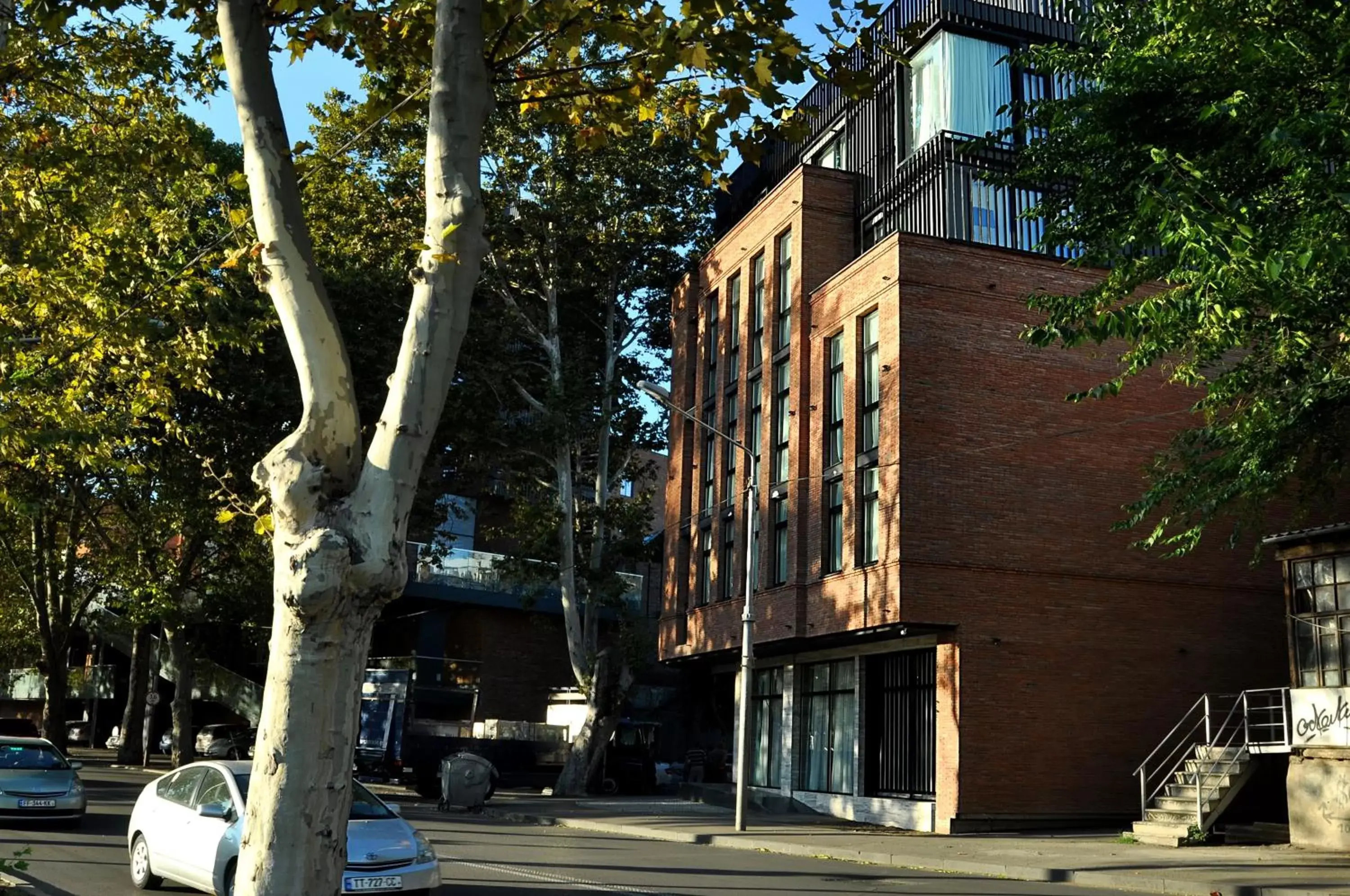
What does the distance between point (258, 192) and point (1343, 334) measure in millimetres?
13539

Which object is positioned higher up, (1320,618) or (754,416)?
(754,416)

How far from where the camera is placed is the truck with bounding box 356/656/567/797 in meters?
30.5

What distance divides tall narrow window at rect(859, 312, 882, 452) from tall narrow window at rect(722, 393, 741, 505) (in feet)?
17.8

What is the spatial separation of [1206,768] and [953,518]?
19.5ft

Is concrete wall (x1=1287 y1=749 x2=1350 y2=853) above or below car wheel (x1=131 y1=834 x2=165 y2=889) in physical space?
above

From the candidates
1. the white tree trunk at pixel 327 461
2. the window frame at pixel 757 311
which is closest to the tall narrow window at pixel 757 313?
the window frame at pixel 757 311

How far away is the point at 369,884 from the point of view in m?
10.8

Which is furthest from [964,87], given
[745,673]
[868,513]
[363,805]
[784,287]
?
[363,805]

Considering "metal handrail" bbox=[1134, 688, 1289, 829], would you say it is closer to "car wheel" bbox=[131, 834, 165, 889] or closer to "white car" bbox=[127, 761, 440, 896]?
"white car" bbox=[127, 761, 440, 896]

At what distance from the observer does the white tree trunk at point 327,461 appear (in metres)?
5.37

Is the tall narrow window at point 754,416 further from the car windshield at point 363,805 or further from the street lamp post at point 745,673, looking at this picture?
the car windshield at point 363,805

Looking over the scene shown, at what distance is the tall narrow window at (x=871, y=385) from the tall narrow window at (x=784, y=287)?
10.6ft

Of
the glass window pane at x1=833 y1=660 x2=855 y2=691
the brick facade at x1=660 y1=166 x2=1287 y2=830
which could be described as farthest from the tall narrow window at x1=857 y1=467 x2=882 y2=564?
the glass window pane at x1=833 y1=660 x2=855 y2=691

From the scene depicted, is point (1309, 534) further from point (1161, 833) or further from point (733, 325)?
point (733, 325)
